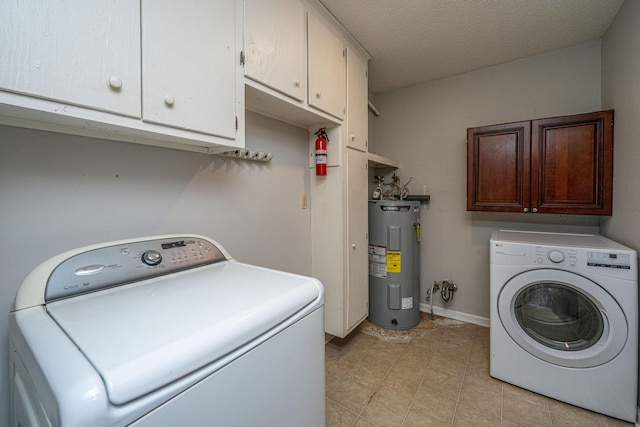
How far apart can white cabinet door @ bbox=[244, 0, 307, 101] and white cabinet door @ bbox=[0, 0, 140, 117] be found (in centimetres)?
49

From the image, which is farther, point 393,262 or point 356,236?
point 393,262

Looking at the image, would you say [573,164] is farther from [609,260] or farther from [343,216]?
[343,216]

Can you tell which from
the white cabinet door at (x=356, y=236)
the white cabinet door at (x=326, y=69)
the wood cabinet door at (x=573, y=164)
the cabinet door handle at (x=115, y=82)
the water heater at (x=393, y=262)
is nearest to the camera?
the cabinet door handle at (x=115, y=82)

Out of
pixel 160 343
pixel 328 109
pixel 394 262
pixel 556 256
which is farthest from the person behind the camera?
pixel 394 262

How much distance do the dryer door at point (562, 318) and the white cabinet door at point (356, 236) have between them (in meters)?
0.99

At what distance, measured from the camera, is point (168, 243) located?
3.54ft

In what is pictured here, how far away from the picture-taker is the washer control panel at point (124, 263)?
0.80m

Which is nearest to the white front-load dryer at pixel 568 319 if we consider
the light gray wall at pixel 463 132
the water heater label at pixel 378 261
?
the light gray wall at pixel 463 132

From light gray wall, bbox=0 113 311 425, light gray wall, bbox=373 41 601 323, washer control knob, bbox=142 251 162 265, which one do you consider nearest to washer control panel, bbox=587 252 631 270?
light gray wall, bbox=373 41 601 323

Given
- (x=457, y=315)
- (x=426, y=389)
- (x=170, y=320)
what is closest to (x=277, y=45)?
(x=170, y=320)

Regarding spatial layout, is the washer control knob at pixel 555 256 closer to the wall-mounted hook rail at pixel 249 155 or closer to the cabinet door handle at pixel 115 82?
the wall-mounted hook rail at pixel 249 155

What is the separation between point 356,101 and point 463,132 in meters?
1.25

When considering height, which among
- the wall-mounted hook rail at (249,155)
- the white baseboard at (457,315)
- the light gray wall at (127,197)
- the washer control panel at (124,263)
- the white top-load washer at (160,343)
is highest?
the wall-mounted hook rail at (249,155)

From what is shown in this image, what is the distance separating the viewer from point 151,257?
0.99 meters
